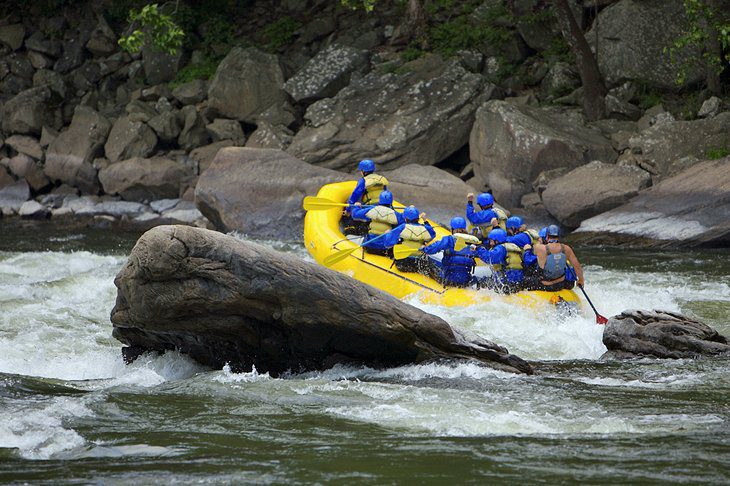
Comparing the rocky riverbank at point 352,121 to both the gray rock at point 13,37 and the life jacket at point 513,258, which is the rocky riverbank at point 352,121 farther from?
the life jacket at point 513,258

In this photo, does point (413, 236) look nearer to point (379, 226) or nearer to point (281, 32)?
point (379, 226)

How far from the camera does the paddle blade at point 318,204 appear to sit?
12148 mm

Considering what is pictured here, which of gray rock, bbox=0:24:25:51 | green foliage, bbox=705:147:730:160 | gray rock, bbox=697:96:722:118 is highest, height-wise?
gray rock, bbox=0:24:25:51

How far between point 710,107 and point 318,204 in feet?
25.6

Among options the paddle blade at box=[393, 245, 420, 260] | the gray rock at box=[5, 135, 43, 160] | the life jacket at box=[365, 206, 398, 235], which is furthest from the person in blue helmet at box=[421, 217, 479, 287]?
the gray rock at box=[5, 135, 43, 160]

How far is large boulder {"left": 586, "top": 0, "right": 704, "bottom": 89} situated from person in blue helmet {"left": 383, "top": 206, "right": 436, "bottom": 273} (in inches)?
336

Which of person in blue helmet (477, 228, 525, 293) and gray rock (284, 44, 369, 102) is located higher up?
gray rock (284, 44, 369, 102)

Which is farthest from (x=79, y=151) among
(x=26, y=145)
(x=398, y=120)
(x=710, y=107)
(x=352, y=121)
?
(x=710, y=107)

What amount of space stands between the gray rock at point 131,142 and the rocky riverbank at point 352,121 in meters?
0.03

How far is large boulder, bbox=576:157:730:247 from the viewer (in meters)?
13.7

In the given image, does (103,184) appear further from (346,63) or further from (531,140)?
(531,140)

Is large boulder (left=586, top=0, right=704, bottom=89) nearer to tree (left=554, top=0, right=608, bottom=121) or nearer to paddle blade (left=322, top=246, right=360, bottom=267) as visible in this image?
tree (left=554, top=0, right=608, bottom=121)

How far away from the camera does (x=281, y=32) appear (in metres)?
21.8

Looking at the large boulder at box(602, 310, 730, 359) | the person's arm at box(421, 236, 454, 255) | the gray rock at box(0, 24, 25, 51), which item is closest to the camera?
the large boulder at box(602, 310, 730, 359)
